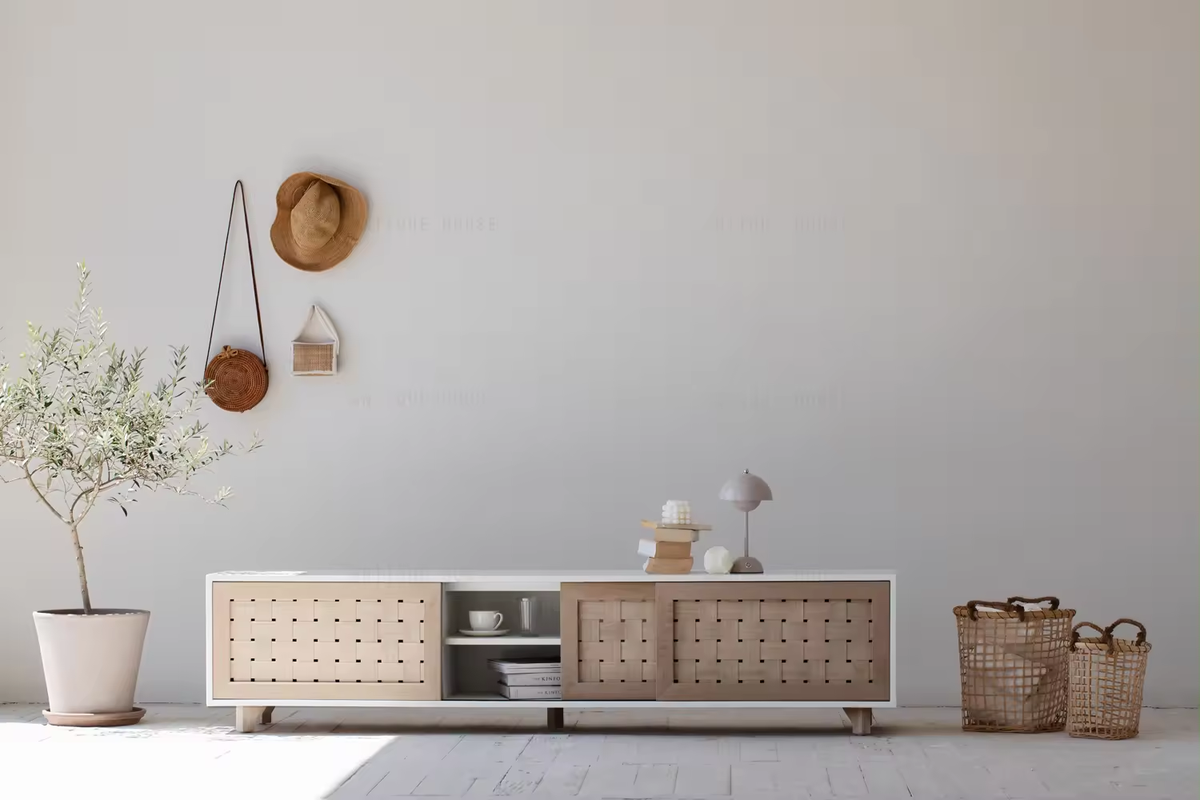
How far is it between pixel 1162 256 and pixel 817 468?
62.4 inches

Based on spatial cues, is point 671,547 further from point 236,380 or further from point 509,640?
point 236,380

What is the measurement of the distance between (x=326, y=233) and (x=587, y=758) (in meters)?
2.36

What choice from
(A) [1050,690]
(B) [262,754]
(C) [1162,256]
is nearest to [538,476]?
(B) [262,754]

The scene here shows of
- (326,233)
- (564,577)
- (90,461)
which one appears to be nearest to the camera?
(564,577)

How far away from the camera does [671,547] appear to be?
4457mm

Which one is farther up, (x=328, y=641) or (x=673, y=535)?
(x=673, y=535)

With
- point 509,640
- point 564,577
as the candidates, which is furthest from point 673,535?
point 509,640

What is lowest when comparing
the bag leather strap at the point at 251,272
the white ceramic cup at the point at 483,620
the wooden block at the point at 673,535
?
the white ceramic cup at the point at 483,620

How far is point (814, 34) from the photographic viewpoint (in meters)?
5.18

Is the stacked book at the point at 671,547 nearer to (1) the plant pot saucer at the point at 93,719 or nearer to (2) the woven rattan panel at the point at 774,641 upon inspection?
(2) the woven rattan panel at the point at 774,641

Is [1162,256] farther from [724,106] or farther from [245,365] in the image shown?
[245,365]

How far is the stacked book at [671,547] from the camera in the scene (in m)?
4.45

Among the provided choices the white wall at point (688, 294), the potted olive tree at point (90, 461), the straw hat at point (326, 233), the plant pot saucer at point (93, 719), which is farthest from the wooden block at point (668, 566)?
the plant pot saucer at point (93, 719)

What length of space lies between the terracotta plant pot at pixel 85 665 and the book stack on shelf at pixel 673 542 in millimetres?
1908
